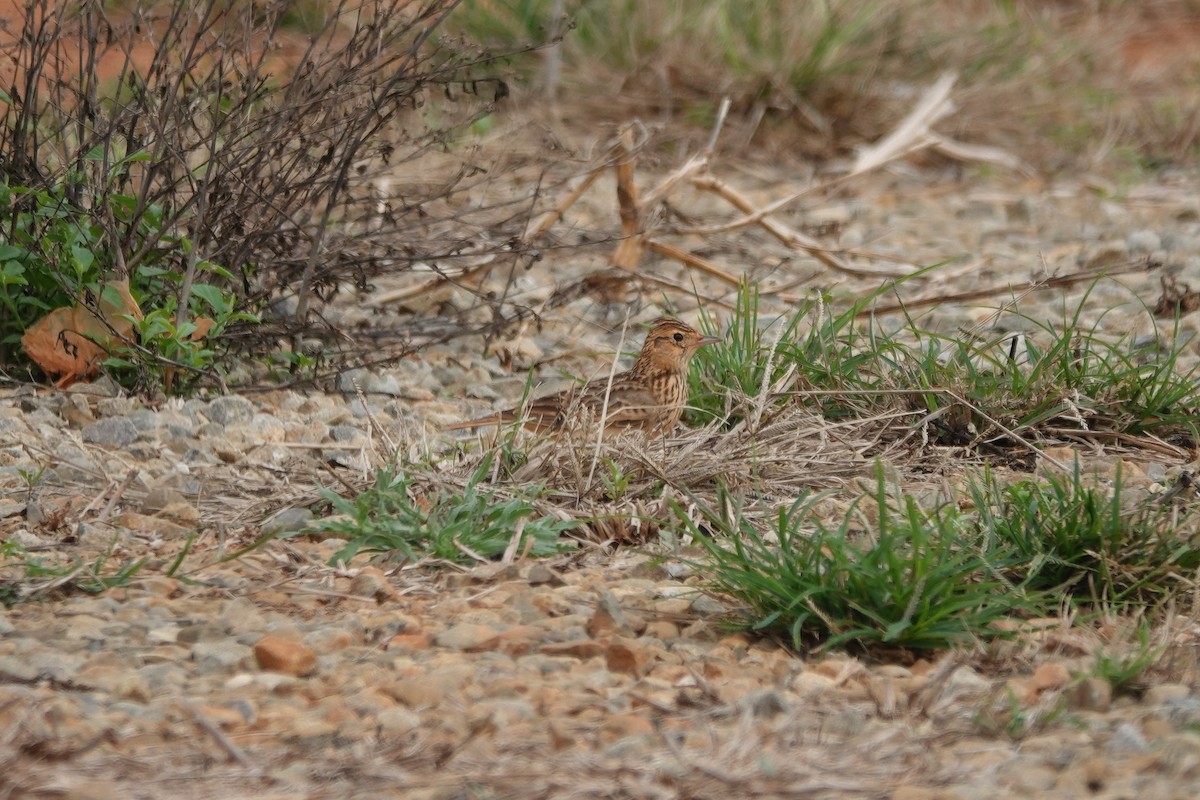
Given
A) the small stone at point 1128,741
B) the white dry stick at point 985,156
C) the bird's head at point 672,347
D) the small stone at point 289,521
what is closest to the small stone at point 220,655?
the small stone at point 289,521

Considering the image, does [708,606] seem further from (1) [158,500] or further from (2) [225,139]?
(2) [225,139]

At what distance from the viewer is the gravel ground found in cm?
273

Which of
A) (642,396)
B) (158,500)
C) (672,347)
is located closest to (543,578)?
(158,500)

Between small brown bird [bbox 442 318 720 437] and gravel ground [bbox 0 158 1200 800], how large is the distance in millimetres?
554

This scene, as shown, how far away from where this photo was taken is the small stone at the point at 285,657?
3.21 m

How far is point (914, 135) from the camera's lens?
8594mm

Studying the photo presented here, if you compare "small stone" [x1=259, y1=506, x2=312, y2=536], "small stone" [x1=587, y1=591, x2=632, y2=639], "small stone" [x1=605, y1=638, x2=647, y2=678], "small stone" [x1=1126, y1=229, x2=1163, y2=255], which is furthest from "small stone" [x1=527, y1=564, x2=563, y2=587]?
"small stone" [x1=1126, y1=229, x2=1163, y2=255]

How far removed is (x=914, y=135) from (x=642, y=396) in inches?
158

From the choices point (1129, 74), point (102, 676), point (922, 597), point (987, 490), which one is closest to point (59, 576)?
point (102, 676)

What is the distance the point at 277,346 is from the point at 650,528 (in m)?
2.06

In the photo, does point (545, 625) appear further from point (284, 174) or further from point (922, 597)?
point (284, 174)

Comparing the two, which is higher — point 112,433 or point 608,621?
point 608,621

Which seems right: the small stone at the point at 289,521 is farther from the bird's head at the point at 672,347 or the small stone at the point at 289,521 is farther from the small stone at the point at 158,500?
the bird's head at the point at 672,347

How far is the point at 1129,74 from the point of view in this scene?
1286 cm
